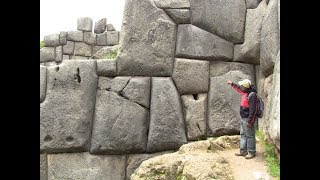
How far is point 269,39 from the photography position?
6031 millimetres

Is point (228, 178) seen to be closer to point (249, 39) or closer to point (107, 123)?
point (107, 123)

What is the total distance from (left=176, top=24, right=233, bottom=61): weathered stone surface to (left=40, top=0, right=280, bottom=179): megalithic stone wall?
0.02 metres

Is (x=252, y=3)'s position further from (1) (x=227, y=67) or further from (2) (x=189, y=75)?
(2) (x=189, y=75)

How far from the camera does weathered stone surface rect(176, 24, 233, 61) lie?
21.9 ft

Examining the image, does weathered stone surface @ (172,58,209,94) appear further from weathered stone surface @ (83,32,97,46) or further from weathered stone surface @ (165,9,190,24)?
weathered stone surface @ (83,32,97,46)

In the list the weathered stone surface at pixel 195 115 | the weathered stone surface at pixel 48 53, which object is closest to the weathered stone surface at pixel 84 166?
the weathered stone surface at pixel 195 115

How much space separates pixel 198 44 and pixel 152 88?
48.7 inches

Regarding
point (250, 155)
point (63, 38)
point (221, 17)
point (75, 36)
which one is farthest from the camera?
point (75, 36)

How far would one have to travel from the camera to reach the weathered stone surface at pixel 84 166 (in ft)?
21.3

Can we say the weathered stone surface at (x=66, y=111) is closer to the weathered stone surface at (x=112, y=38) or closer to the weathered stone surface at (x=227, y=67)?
the weathered stone surface at (x=227, y=67)

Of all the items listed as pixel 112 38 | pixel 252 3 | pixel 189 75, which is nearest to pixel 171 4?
pixel 189 75

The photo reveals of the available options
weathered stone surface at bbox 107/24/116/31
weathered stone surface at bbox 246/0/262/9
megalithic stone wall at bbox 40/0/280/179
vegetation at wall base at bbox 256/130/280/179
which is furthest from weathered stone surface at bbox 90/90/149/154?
weathered stone surface at bbox 107/24/116/31

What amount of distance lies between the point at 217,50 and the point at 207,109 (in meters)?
1.17
